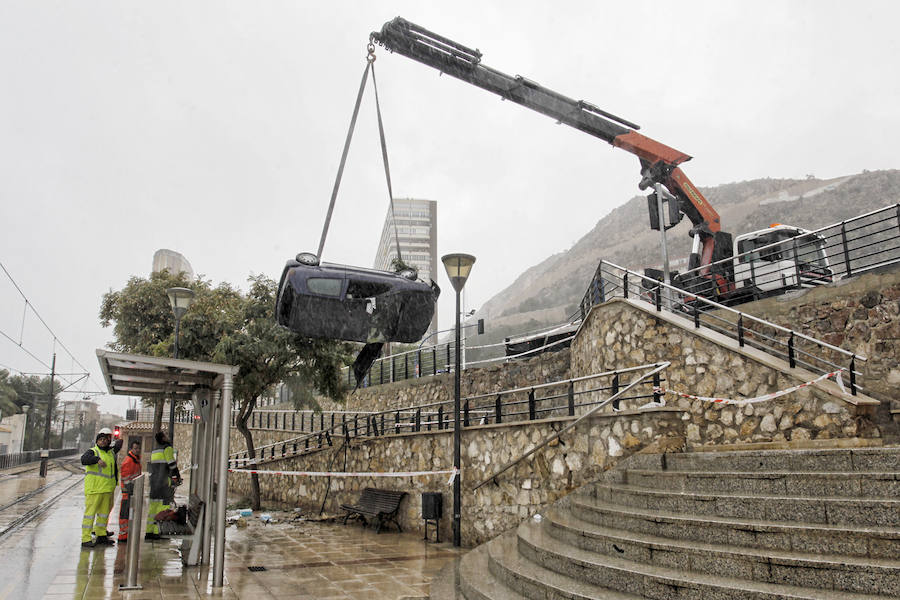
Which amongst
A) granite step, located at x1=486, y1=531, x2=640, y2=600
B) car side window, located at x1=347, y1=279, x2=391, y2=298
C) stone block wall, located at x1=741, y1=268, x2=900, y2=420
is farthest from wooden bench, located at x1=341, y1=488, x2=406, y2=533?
stone block wall, located at x1=741, y1=268, x2=900, y2=420

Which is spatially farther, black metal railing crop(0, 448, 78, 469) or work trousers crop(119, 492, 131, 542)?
black metal railing crop(0, 448, 78, 469)

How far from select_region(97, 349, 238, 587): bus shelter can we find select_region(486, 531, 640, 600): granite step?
309 cm

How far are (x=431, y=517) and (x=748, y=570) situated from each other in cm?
619

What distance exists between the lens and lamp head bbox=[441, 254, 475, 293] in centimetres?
923

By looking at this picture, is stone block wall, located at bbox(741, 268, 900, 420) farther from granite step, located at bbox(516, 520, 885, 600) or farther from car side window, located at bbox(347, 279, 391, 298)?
car side window, located at bbox(347, 279, 391, 298)

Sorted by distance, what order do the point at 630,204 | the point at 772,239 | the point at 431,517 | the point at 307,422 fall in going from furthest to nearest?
the point at 630,204 < the point at 307,422 < the point at 772,239 < the point at 431,517

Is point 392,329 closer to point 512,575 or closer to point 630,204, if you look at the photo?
point 512,575

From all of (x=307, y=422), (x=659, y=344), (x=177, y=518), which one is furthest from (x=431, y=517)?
(x=307, y=422)

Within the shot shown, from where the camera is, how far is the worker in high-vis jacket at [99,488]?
8.81 meters

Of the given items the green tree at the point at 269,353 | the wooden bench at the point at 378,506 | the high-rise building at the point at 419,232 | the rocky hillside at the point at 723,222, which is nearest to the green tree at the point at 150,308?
the green tree at the point at 269,353

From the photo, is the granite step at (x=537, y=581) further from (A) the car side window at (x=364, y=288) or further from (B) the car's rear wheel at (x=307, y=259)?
(B) the car's rear wheel at (x=307, y=259)

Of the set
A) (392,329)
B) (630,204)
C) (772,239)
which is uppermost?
(630,204)

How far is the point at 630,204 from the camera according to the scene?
126688mm

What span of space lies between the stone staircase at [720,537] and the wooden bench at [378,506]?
465cm
